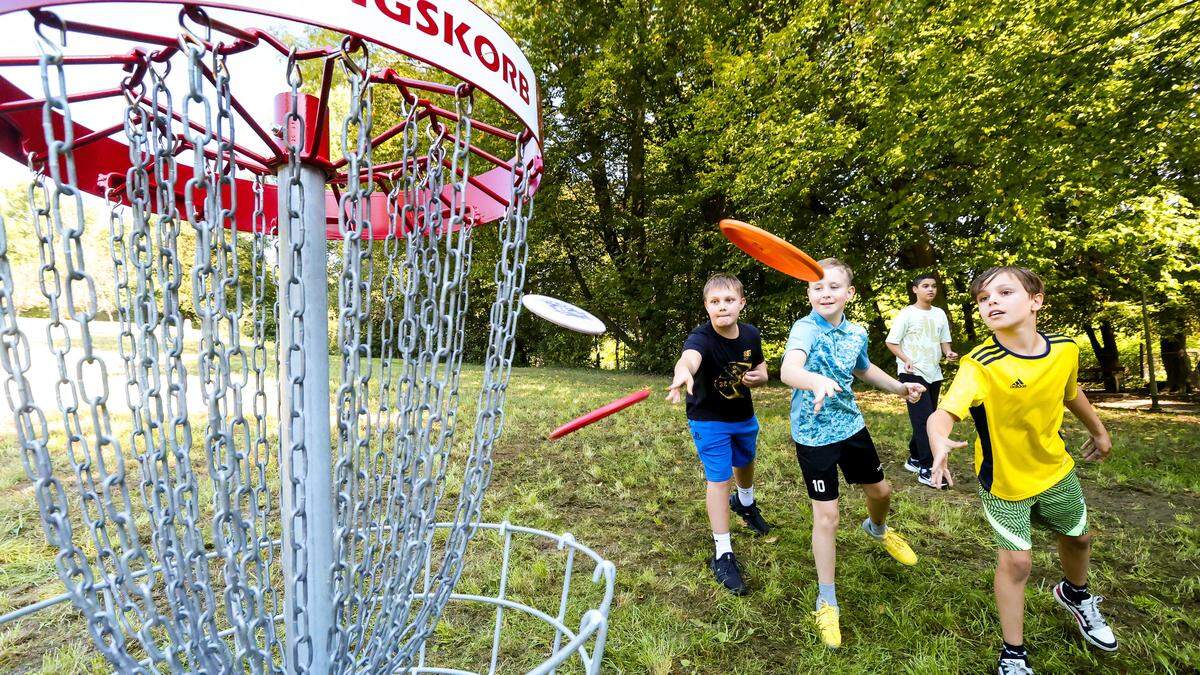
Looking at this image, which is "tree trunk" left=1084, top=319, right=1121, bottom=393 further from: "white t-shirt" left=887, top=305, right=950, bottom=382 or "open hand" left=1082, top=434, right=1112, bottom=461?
"open hand" left=1082, top=434, right=1112, bottom=461

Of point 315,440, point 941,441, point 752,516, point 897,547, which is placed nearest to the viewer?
point 315,440

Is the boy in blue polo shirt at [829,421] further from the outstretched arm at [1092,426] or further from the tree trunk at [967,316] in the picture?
the tree trunk at [967,316]

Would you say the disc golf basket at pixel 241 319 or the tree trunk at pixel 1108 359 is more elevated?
the disc golf basket at pixel 241 319

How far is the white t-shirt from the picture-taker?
4.21 metres

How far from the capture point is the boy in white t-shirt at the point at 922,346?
166 inches

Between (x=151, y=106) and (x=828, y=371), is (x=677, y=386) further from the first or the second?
(x=151, y=106)

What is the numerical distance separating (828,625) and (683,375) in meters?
1.23

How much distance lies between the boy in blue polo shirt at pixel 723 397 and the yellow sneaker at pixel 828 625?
392mm

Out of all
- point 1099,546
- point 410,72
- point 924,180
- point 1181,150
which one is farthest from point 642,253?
point 1099,546

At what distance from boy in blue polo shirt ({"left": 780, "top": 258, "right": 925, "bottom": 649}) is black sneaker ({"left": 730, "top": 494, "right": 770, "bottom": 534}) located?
72cm

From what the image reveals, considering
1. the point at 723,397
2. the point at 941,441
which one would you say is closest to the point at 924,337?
the point at 723,397

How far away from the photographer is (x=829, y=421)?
2.41 metres

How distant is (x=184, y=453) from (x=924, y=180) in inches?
314

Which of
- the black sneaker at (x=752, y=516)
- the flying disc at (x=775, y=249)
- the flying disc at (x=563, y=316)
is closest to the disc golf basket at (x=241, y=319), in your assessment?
the flying disc at (x=563, y=316)
